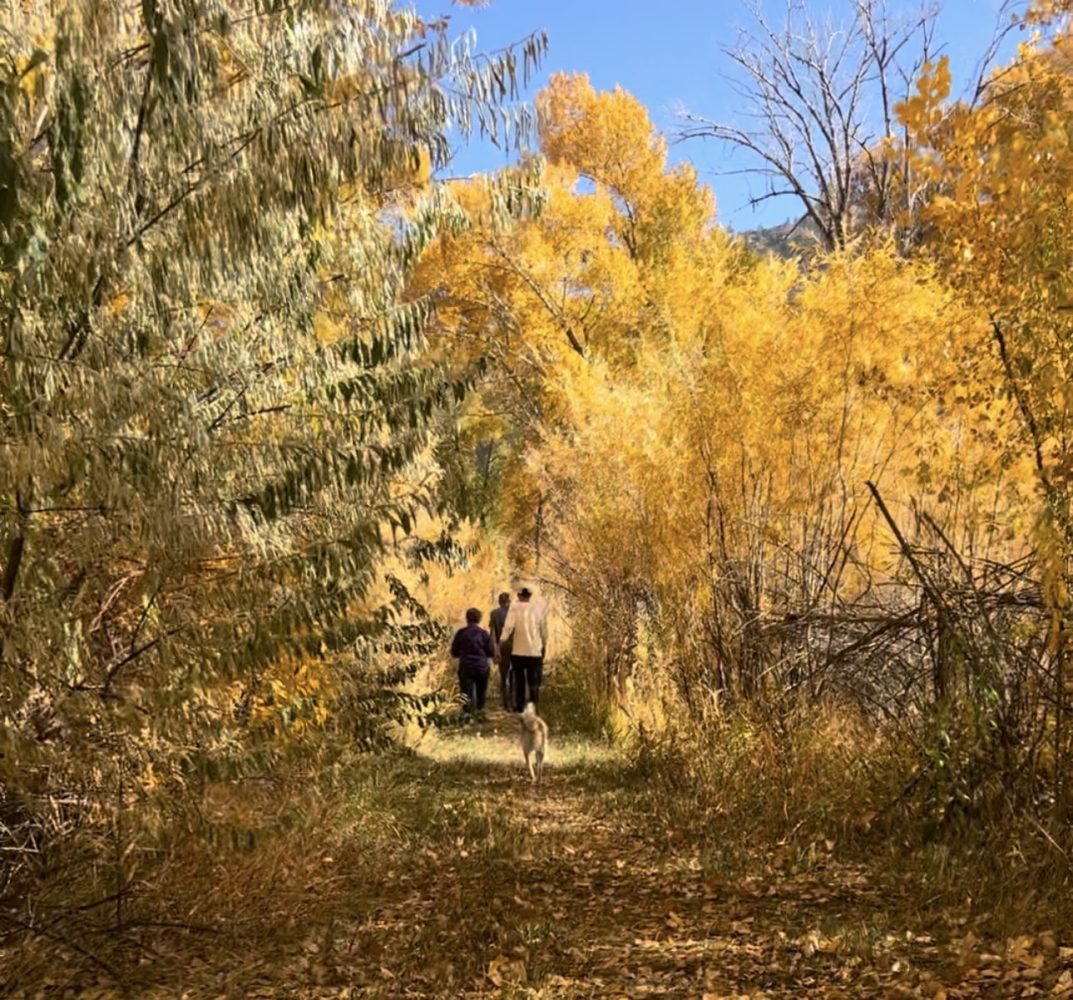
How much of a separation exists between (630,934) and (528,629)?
4935 millimetres

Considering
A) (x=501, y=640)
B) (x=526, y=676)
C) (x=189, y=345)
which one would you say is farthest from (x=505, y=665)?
(x=189, y=345)

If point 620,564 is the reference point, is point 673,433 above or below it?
above

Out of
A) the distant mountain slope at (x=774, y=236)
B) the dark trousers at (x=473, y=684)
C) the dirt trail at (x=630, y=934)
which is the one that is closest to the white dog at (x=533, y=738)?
the dirt trail at (x=630, y=934)

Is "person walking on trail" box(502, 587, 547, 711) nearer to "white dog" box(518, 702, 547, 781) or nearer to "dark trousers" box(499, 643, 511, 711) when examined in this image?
"dark trousers" box(499, 643, 511, 711)

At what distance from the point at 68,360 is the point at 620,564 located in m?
5.77

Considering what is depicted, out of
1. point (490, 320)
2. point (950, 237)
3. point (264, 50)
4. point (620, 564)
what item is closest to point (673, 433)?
point (620, 564)

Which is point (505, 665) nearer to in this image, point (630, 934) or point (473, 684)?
point (473, 684)

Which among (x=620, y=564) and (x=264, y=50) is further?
(x=620, y=564)

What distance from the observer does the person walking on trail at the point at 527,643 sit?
860 centimetres

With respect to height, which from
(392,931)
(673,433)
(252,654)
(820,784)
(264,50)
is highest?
(264,50)

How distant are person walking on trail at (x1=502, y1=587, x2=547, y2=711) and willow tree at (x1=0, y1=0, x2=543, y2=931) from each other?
508 centimetres

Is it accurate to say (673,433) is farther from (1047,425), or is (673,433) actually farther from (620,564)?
(1047,425)

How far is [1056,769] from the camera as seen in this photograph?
12.3 feet

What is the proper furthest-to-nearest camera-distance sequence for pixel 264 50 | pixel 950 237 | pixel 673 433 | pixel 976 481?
pixel 673 433
pixel 976 481
pixel 950 237
pixel 264 50
